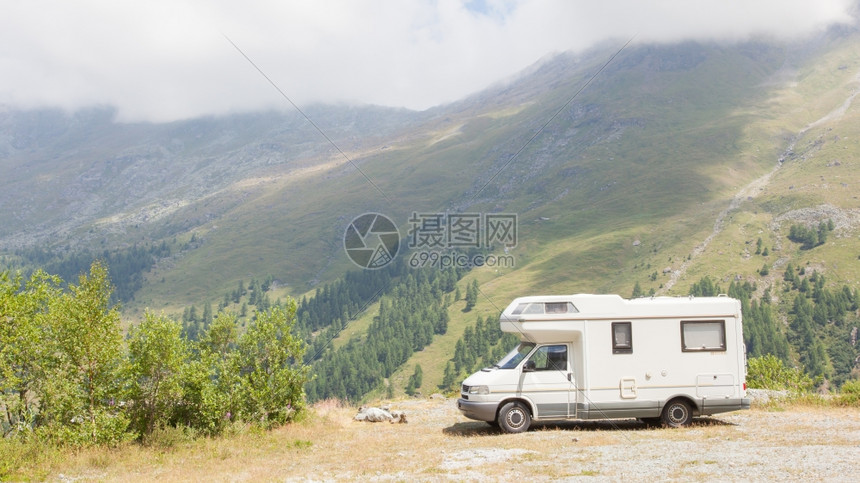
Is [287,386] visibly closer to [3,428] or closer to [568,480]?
[3,428]

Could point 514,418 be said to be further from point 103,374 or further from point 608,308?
point 103,374

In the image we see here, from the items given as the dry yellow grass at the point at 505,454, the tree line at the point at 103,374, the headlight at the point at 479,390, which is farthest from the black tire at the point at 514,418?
the tree line at the point at 103,374

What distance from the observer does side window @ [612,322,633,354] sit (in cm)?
2000

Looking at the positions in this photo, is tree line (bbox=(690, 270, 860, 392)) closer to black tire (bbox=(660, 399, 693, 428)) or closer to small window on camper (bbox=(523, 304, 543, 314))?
black tire (bbox=(660, 399, 693, 428))

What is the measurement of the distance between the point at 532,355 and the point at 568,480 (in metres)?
6.77

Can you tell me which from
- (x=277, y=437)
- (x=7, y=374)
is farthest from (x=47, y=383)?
(x=277, y=437)

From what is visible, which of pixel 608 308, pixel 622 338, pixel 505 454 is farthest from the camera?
pixel 608 308

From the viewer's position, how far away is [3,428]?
17953mm

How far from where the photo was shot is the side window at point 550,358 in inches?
794

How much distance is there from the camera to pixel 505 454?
1650 centimetres

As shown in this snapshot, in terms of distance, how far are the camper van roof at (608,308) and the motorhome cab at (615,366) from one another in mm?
33

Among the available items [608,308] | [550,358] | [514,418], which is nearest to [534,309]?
[550,358]

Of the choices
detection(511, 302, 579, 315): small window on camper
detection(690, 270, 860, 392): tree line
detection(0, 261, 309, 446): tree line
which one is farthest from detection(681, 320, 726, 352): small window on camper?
detection(690, 270, 860, 392): tree line

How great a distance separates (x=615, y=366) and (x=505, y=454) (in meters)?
5.59
